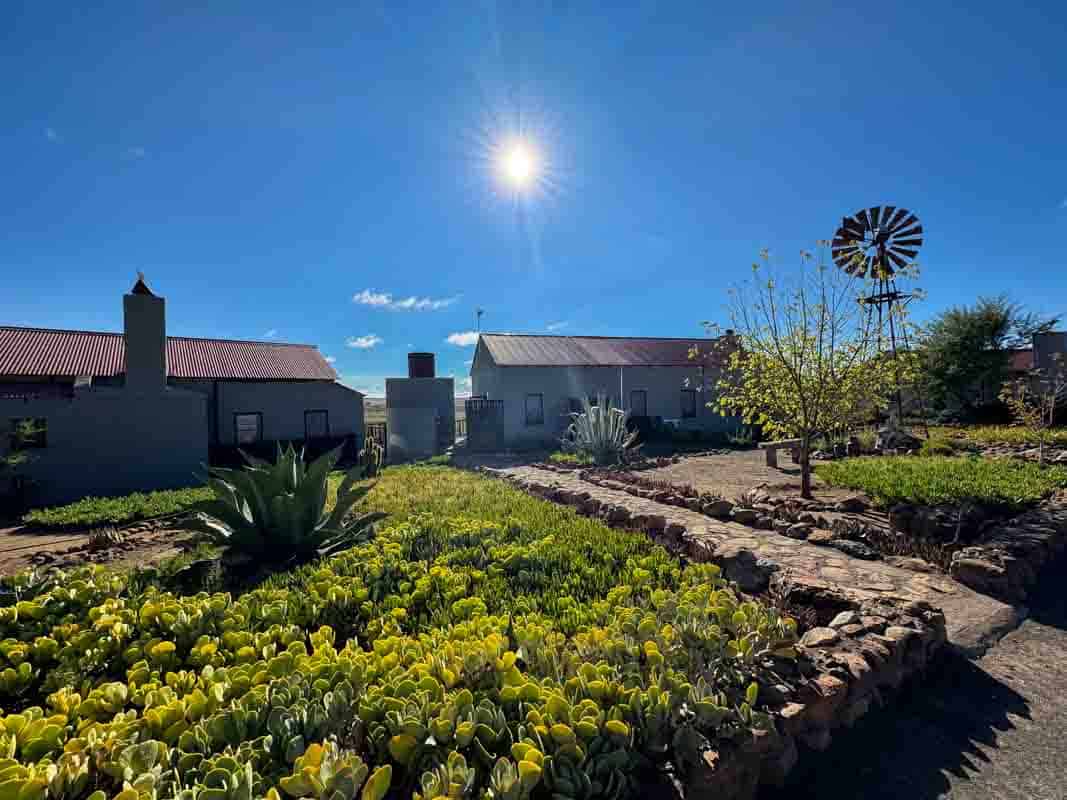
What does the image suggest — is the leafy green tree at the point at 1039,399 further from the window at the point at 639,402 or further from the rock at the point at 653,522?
the window at the point at 639,402

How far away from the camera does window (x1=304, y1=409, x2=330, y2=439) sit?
54.7ft

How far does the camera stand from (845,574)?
13.2 ft

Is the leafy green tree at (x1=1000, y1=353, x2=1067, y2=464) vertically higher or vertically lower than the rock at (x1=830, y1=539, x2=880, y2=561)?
higher

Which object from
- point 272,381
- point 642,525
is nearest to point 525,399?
point 272,381

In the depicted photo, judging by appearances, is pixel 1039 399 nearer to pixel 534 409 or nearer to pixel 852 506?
pixel 852 506

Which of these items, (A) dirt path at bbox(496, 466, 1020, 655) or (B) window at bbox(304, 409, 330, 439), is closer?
(A) dirt path at bbox(496, 466, 1020, 655)

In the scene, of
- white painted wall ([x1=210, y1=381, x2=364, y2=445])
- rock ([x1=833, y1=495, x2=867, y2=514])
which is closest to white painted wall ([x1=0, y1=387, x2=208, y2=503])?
white painted wall ([x1=210, y1=381, x2=364, y2=445])

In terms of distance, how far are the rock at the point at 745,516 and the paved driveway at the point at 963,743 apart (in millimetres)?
2568

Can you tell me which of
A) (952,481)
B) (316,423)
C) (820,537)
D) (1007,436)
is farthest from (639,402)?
(820,537)

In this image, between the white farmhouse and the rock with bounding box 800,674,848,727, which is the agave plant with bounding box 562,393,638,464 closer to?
the white farmhouse

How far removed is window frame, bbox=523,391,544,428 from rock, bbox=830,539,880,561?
46.8 ft

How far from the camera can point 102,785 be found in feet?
5.26

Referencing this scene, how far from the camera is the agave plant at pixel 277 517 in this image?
4508mm

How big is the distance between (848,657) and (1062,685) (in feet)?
4.97
